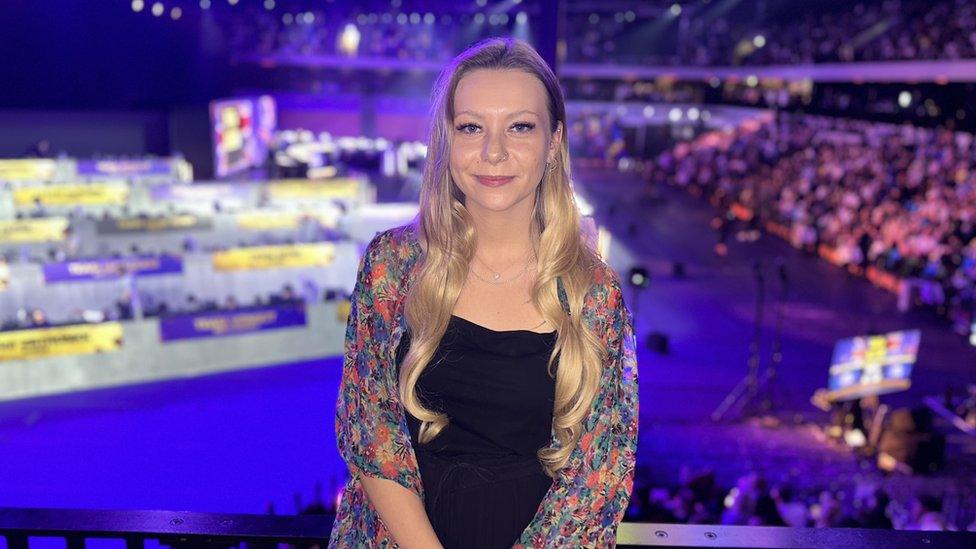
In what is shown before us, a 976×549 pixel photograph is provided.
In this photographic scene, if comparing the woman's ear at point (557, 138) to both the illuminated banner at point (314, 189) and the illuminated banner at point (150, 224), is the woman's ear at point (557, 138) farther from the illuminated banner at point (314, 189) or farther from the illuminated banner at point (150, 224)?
the illuminated banner at point (314, 189)

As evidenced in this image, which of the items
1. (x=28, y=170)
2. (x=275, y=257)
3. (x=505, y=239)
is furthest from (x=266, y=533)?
(x=28, y=170)

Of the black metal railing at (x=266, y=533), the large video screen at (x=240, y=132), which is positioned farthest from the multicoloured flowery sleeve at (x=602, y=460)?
the large video screen at (x=240, y=132)

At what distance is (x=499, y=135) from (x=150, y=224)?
1259 centimetres

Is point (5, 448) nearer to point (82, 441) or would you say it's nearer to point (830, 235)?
point (82, 441)

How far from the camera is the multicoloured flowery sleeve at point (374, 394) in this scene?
4.99ft

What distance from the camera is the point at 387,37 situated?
33.9m

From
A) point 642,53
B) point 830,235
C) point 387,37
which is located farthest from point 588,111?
point 830,235

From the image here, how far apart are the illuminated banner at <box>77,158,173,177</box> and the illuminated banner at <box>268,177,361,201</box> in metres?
3.70

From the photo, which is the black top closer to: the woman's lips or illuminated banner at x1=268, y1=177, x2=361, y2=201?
the woman's lips

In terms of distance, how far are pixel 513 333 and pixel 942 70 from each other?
22.0 meters

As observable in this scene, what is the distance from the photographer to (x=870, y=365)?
29.4ft

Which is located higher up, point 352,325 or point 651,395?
point 352,325

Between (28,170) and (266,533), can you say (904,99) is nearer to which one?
(28,170)

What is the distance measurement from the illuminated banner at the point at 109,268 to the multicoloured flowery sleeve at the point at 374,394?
1021cm
